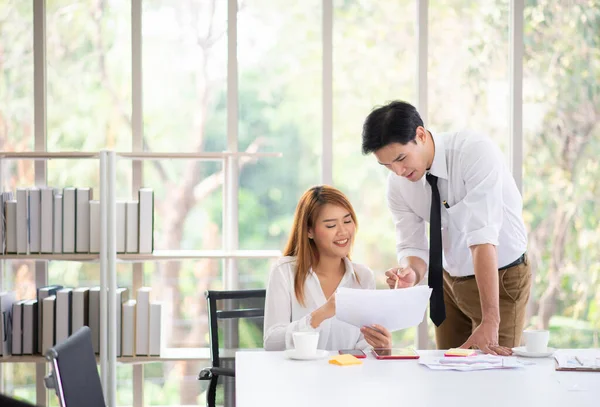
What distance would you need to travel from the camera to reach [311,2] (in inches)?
151

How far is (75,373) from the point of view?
1781 millimetres

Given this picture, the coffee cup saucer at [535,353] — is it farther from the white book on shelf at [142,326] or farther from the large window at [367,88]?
the white book on shelf at [142,326]

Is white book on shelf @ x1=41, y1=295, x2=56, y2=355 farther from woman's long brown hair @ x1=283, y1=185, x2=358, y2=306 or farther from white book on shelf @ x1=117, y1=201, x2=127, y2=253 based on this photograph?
woman's long brown hair @ x1=283, y1=185, x2=358, y2=306

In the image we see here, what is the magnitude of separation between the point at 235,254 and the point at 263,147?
609 mm

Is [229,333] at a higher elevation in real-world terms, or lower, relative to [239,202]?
lower

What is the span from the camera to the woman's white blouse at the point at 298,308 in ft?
8.44

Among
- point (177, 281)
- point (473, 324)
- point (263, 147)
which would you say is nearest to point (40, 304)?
point (177, 281)

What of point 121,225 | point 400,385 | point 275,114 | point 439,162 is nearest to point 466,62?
point 275,114

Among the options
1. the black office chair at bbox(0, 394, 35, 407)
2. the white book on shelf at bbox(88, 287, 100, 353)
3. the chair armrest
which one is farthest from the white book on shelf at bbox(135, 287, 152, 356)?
the black office chair at bbox(0, 394, 35, 407)

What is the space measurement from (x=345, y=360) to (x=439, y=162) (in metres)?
0.85

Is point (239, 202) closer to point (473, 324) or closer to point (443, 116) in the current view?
point (443, 116)

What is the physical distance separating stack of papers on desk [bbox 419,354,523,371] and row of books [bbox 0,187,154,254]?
1.72 metres

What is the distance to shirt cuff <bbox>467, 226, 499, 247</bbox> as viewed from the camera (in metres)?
2.49

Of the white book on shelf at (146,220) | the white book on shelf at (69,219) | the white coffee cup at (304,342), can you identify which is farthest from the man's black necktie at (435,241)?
the white book on shelf at (69,219)
